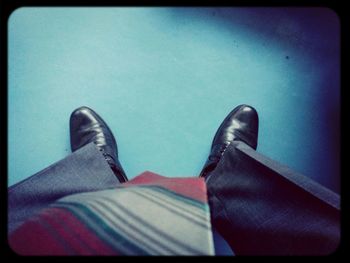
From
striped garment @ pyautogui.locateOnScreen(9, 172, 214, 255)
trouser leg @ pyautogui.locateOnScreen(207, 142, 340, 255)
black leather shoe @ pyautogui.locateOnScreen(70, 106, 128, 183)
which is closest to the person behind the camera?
striped garment @ pyautogui.locateOnScreen(9, 172, 214, 255)

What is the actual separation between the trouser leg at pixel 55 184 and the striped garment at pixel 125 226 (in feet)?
0.45

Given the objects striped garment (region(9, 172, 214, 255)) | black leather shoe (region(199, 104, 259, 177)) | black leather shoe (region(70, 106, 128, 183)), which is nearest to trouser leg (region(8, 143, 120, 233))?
striped garment (region(9, 172, 214, 255))

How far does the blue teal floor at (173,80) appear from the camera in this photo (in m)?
1.06

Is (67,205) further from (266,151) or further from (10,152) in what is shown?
(266,151)

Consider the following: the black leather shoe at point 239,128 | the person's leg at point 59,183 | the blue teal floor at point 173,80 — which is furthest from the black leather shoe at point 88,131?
the black leather shoe at point 239,128

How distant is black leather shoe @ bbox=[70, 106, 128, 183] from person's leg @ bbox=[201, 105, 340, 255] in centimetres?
40

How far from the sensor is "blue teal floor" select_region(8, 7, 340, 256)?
1062 mm

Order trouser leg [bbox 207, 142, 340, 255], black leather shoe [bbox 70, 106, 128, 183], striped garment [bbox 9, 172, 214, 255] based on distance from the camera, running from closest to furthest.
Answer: striped garment [bbox 9, 172, 214, 255] → trouser leg [bbox 207, 142, 340, 255] → black leather shoe [bbox 70, 106, 128, 183]

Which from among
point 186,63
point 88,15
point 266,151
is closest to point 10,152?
point 88,15

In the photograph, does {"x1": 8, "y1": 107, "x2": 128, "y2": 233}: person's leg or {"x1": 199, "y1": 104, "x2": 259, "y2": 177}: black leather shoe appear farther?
{"x1": 199, "y1": 104, "x2": 259, "y2": 177}: black leather shoe

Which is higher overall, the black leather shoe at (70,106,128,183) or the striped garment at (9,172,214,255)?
the striped garment at (9,172,214,255)

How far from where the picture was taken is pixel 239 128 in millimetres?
1054

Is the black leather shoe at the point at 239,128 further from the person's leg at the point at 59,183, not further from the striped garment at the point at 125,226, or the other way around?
the striped garment at the point at 125,226

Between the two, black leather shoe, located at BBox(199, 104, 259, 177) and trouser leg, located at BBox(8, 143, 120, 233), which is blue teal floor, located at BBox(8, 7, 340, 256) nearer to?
black leather shoe, located at BBox(199, 104, 259, 177)
